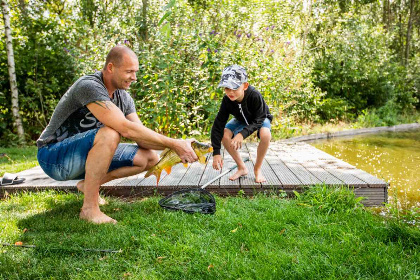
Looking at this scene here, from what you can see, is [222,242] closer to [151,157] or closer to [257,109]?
[151,157]

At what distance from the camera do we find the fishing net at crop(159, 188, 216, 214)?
2807mm

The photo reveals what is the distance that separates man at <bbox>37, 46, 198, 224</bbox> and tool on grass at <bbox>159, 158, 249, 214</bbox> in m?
0.44

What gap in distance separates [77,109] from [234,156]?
1.60 metres

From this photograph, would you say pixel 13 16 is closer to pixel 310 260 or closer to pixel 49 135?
pixel 49 135

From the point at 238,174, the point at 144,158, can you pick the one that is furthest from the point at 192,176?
the point at 144,158

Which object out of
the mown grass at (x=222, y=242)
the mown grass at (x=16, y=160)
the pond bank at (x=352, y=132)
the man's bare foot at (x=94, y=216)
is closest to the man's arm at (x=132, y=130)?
the mown grass at (x=222, y=242)

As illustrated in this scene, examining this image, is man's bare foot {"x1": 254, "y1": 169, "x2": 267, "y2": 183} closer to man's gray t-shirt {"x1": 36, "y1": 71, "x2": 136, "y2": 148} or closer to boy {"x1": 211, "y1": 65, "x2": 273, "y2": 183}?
boy {"x1": 211, "y1": 65, "x2": 273, "y2": 183}

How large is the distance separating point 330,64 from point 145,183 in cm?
868

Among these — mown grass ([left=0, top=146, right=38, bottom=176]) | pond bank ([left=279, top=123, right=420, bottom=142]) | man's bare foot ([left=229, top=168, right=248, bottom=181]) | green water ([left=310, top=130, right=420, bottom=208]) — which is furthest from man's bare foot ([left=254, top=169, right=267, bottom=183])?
pond bank ([left=279, top=123, right=420, bottom=142])

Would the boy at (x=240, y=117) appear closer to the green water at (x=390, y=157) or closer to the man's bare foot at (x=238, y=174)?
the man's bare foot at (x=238, y=174)

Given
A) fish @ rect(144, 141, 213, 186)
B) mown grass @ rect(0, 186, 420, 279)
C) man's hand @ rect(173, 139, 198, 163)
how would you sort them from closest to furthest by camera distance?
mown grass @ rect(0, 186, 420, 279), man's hand @ rect(173, 139, 198, 163), fish @ rect(144, 141, 213, 186)

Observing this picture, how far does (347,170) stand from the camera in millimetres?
3738

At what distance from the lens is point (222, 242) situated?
2260 millimetres

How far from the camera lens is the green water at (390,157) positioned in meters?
3.72
